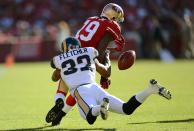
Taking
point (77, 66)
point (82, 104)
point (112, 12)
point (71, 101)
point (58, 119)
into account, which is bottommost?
point (58, 119)

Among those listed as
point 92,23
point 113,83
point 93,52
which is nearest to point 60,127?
point 93,52

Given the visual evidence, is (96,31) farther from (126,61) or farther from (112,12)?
(126,61)

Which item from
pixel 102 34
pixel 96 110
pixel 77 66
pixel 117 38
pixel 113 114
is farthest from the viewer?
pixel 113 114

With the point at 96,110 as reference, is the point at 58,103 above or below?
below

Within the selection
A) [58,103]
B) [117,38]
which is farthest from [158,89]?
[117,38]

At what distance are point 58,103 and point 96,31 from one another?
1255 mm

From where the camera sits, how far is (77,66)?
7.45 meters

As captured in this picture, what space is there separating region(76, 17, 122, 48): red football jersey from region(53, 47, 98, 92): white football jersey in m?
0.78

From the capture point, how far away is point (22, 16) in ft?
87.6

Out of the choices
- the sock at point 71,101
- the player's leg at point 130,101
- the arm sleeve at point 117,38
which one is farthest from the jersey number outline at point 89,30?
the player's leg at point 130,101

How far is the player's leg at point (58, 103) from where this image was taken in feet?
25.1

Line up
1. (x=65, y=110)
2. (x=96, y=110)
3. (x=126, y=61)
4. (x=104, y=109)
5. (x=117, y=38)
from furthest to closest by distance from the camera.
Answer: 1. (x=117, y=38)
2. (x=65, y=110)
3. (x=126, y=61)
4. (x=96, y=110)
5. (x=104, y=109)

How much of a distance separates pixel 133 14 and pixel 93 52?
743 inches

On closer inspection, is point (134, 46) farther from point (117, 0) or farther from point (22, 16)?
point (22, 16)
